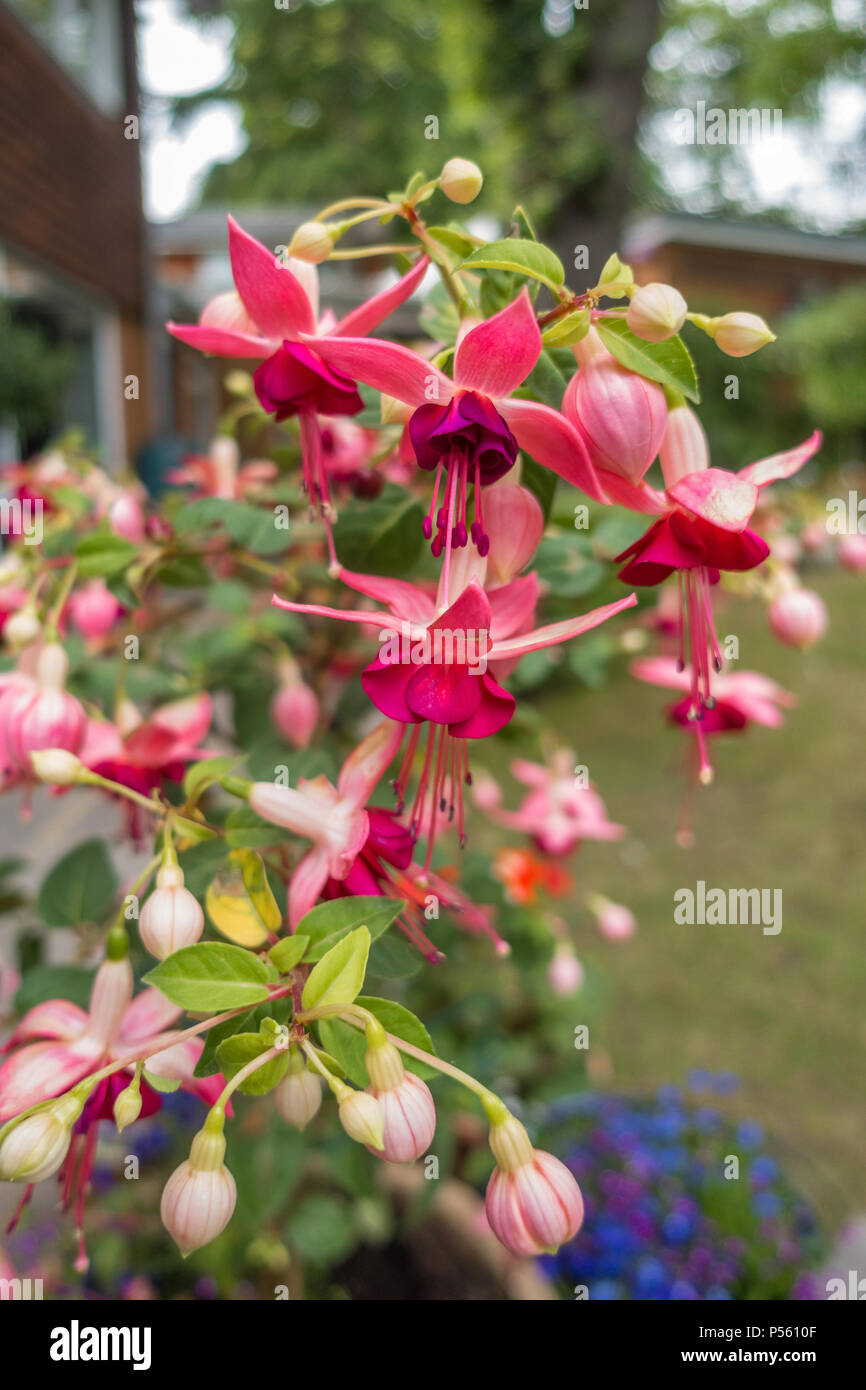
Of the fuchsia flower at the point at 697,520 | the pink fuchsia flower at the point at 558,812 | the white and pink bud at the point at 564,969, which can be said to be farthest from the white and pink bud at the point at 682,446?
the white and pink bud at the point at 564,969

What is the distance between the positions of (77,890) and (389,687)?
47cm

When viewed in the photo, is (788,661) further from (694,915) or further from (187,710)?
(187,710)

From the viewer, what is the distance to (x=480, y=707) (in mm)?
383

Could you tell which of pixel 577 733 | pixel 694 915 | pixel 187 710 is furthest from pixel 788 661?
pixel 187 710

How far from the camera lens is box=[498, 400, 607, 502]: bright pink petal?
39cm

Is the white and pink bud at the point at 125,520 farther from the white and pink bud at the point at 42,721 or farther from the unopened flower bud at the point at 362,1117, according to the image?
the unopened flower bud at the point at 362,1117

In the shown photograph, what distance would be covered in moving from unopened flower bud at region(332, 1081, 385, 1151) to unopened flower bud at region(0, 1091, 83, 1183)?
11 centimetres

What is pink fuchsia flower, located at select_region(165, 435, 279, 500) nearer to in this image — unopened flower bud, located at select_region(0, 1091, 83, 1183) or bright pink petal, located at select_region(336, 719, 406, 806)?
bright pink petal, located at select_region(336, 719, 406, 806)

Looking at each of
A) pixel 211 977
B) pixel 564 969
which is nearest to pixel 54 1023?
pixel 211 977

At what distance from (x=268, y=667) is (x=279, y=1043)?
808 millimetres

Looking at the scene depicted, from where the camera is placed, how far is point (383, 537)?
0.56 metres

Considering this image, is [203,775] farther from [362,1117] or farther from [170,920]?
[362,1117]

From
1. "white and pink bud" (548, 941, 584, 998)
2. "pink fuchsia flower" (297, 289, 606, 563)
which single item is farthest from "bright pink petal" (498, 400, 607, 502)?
"white and pink bud" (548, 941, 584, 998)

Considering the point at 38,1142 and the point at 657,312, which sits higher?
the point at 657,312
